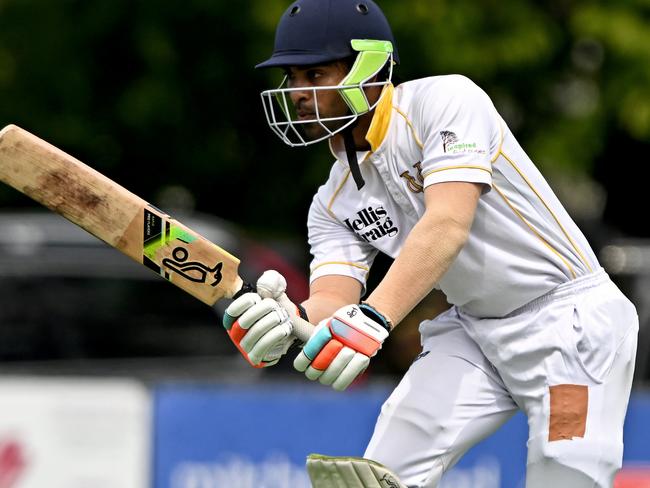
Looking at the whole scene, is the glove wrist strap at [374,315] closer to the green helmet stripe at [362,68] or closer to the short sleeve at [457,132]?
the short sleeve at [457,132]

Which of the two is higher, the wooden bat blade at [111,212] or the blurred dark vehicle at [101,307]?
the wooden bat blade at [111,212]

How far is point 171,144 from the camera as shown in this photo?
9.01m

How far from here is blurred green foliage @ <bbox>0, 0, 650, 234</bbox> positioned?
26.9 feet

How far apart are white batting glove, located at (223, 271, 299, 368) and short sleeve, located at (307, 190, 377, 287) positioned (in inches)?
24.0

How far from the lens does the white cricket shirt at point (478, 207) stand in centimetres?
384

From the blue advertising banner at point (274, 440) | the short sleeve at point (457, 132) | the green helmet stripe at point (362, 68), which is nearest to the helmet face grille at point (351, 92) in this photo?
the green helmet stripe at point (362, 68)

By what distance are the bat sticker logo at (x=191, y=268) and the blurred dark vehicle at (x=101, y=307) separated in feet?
14.3

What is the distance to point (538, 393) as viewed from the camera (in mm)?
3963

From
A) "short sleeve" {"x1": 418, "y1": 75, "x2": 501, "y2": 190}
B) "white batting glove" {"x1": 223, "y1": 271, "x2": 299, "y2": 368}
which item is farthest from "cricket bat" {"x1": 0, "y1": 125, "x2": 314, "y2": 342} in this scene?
"short sleeve" {"x1": 418, "y1": 75, "x2": 501, "y2": 190}

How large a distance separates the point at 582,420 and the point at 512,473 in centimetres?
293

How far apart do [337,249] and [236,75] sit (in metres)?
4.75

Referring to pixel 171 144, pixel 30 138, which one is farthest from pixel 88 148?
pixel 30 138

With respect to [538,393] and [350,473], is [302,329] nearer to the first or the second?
[350,473]

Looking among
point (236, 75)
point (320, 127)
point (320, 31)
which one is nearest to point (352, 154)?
point (320, 127)
